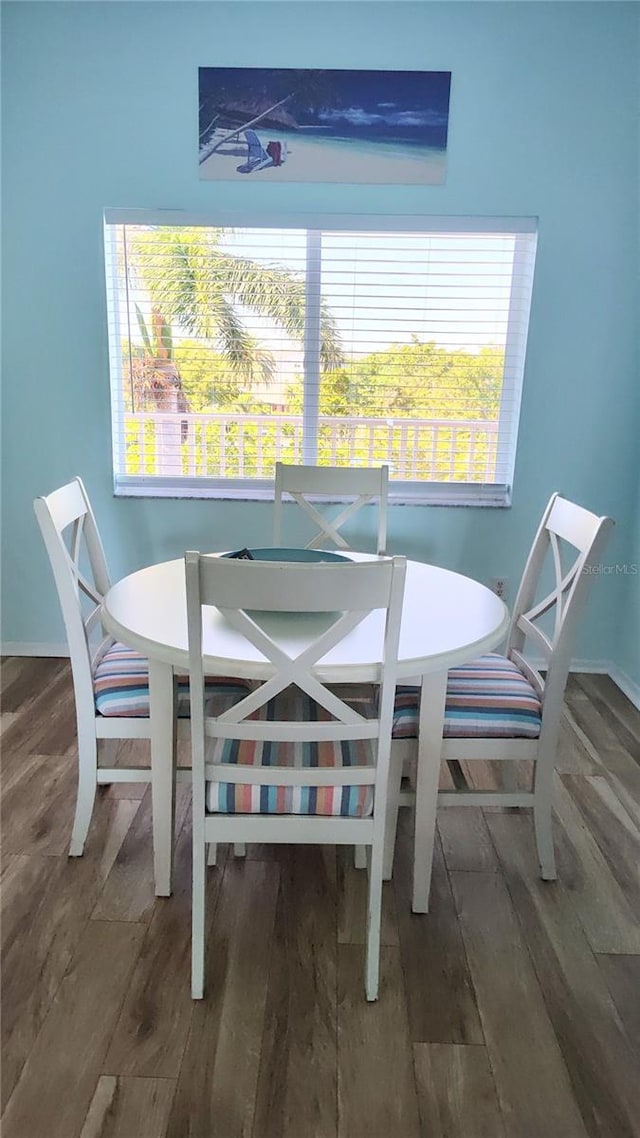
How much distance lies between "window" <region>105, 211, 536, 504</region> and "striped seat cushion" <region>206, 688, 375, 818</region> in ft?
5.57

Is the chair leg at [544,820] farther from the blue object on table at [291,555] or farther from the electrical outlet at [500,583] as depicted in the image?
the electrical outlet at [500,583]

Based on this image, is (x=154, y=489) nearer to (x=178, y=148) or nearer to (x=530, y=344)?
(x=178, y=148)

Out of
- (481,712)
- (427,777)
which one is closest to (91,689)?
(427,777)

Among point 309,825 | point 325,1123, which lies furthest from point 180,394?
point 325,1123

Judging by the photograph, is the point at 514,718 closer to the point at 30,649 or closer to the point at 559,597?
the point at 559,597

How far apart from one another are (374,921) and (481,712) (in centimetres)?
54

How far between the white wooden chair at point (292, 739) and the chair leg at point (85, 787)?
497mm

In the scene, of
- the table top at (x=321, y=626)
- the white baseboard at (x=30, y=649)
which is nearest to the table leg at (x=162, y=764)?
the table top at (x=321, y=626)

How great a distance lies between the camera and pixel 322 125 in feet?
8.93

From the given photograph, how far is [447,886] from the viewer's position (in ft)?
6.23

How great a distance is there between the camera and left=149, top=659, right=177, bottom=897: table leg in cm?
165

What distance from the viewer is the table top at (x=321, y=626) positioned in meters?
1.44

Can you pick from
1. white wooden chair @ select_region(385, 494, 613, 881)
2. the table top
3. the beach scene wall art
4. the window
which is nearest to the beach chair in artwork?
the beach scene wall art

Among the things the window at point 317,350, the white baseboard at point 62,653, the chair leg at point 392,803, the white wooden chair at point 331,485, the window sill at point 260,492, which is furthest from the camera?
the white baseboard at point 62,653
